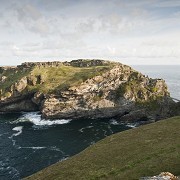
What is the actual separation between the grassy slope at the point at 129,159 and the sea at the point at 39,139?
26.5m

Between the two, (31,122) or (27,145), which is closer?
(27,145)

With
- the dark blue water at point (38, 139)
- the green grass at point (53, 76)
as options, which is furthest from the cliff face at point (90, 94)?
the dark blue water at point (38, 139)

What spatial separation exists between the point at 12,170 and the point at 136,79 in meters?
96.2

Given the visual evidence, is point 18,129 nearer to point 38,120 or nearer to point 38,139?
point 38,120

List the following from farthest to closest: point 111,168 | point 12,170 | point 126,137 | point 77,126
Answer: point 77,126 → point 12,170 → point 126,137 → point 111,168

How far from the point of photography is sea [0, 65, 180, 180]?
84.9 meters

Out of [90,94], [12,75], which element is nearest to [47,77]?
[12,75]

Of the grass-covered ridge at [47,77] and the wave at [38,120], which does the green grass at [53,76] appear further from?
the wave at [38,120]

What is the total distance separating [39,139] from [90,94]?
45916mm

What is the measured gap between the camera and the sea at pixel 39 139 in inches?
3342

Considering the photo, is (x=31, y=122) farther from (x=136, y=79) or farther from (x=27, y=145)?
(x=136, y=79)

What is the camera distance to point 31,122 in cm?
13625

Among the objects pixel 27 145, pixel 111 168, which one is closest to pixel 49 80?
pixel 27 145

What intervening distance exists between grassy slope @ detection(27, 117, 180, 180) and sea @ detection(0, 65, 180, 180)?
2652 cm
